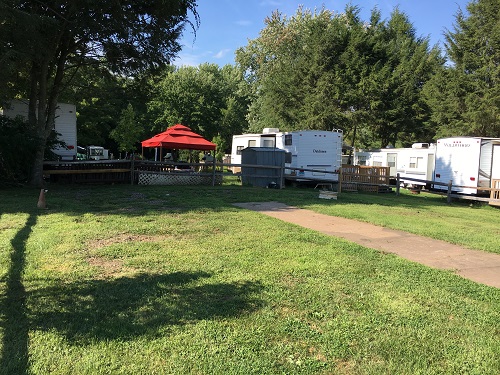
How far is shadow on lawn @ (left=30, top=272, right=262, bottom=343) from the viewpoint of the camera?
3322 mm

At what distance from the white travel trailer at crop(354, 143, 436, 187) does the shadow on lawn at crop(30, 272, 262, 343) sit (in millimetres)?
17563

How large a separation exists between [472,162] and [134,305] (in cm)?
1676

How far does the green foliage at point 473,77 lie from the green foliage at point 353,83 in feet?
8.75

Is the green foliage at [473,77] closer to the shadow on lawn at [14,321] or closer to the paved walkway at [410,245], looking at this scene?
the paved walkway at [410,245]

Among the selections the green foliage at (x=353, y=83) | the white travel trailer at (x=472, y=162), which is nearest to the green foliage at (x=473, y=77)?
the green foliage at (x=353, y=83)

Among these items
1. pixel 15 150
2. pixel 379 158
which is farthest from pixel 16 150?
pixel 379 158

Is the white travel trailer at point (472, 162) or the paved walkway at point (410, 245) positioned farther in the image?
the white travel trailer at point (472, 162)

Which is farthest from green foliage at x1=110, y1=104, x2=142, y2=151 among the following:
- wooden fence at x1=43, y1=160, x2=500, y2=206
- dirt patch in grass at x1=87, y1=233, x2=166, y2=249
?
dirt patch in grass at x1=87, y1=233, x2=166, y2=249

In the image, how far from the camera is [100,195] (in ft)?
38.2

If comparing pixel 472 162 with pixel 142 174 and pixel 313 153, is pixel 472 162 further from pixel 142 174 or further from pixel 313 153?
pixel 142 174

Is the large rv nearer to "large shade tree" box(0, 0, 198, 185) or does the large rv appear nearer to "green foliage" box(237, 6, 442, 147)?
"large shade tree" box(0, 0, 198, 185)

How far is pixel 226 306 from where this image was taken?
149 inches

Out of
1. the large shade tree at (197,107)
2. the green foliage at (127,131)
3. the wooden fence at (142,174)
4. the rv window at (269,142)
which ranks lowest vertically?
the wooden fence at (142,174)

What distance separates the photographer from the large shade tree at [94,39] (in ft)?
38.1
